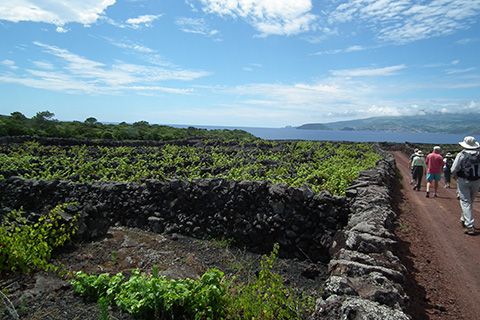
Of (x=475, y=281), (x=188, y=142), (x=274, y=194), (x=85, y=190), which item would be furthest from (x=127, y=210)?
(x=188, y=142)

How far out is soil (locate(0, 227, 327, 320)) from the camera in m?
5.78

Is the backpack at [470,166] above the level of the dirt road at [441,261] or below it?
above

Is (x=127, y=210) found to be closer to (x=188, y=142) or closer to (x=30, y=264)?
(x=30, y=264)

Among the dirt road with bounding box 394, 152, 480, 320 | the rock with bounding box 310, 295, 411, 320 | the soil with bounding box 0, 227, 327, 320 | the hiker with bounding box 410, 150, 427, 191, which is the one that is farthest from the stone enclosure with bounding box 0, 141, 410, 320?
the hiker with bounding box 410, 150, 427, 191

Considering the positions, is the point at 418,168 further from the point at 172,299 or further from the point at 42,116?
the point at 42,116

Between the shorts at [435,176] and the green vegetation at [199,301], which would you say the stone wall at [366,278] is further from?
the shorts at [435,176]

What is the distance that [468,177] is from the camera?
8.99 meters

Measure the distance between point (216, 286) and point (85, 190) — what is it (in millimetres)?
9460

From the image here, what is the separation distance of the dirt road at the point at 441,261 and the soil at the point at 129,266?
6.74ft

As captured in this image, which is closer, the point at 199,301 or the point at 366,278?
the point at 366,278

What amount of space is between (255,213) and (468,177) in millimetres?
5643

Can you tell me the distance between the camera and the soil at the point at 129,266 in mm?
5781

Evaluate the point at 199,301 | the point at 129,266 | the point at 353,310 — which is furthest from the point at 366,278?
the point at 129,266

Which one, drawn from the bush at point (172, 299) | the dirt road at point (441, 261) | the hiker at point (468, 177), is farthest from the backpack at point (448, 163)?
the bush at point (172, 299)
